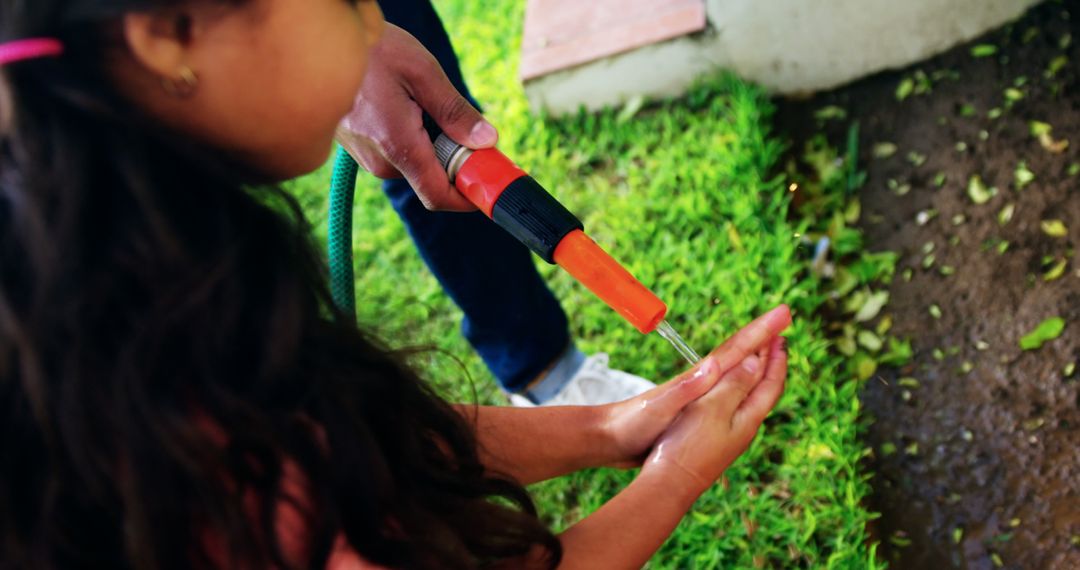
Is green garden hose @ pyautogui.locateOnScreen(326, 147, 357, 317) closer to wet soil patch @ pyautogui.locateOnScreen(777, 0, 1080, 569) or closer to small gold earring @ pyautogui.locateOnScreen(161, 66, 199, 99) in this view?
small gold earring @ pyautogui.locateOnScreen(161, 66, 199, 99)

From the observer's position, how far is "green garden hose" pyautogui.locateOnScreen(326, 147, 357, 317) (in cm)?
164

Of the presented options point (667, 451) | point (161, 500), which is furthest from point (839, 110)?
point (161, 500)

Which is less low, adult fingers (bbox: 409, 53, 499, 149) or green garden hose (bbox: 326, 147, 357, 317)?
adult fingers (bbox: 409, 53, 499, 149)

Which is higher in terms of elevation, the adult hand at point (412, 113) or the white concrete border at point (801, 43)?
the adult hand at point (412, 113)

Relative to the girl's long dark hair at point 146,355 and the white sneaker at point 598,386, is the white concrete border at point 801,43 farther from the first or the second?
the girl's long dark hair at point 146,355

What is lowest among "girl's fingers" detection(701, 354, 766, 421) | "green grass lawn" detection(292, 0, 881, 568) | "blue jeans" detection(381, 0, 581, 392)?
"green grass lawn" detection(292, 0, 881, 568)

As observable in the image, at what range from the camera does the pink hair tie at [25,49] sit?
836 millimetres

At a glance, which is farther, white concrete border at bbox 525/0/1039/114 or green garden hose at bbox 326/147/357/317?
white concrete border at bbox 525/0/1039/114

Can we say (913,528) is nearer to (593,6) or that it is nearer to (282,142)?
(282,142)

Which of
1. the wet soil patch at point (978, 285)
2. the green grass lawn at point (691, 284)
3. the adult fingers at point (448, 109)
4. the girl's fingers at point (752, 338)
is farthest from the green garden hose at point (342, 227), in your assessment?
the wet soil patch at point (978, 285)

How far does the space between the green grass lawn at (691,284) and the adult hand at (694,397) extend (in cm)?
18

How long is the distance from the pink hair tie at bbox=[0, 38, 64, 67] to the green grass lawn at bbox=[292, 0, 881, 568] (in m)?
0.63

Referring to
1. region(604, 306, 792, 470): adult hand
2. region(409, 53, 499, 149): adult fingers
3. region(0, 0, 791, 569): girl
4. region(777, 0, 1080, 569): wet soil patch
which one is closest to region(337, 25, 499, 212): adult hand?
region(409, 53, 499, 149): adult fingers

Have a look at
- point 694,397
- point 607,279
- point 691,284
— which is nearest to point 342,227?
point 607,279
